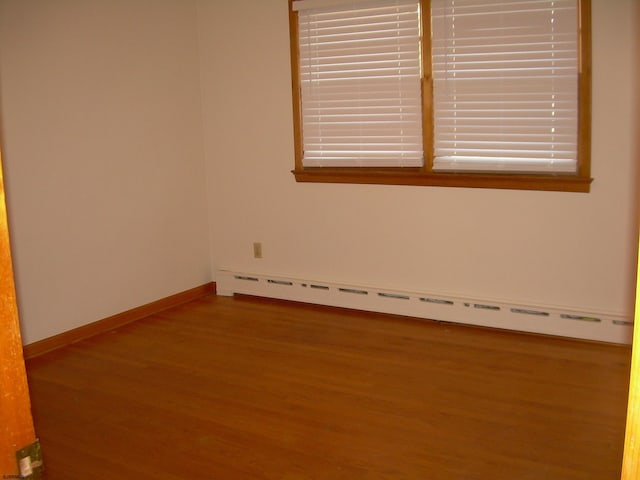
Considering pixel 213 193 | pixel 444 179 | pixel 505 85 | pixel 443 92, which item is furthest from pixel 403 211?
pixel 213 193

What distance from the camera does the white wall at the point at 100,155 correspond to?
364cm

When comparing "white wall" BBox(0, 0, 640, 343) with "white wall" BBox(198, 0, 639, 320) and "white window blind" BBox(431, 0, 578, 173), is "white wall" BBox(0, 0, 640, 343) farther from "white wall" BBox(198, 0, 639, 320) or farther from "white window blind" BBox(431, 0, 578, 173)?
"white window blind" BBox(431, 0, 578, 173)

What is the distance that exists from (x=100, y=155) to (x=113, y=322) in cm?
105

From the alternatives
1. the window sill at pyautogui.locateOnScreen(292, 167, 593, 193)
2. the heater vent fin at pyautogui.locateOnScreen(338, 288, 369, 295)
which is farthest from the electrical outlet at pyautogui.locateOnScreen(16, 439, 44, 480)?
the heater vent fin at pyautogui.locateOnScreen(338, 288, 369, 295)

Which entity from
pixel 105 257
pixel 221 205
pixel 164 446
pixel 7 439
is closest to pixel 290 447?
pixel 164 446

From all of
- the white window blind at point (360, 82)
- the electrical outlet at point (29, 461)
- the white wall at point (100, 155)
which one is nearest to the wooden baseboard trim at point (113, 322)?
the white wall at point (100, 155)

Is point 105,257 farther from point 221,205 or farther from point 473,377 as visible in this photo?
point 473,377

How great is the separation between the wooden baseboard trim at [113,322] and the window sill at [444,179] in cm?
116

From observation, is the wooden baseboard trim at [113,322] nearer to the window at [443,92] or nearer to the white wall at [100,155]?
the white wall at [100,155]

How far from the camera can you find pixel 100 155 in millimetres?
4094

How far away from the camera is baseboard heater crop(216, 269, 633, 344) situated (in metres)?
3.73

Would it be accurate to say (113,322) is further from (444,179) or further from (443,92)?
(443,92)

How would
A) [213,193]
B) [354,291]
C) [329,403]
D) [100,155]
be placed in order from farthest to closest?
[213,193] → [354,291] → [100,155] → [329,403]

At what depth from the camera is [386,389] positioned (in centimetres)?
322
